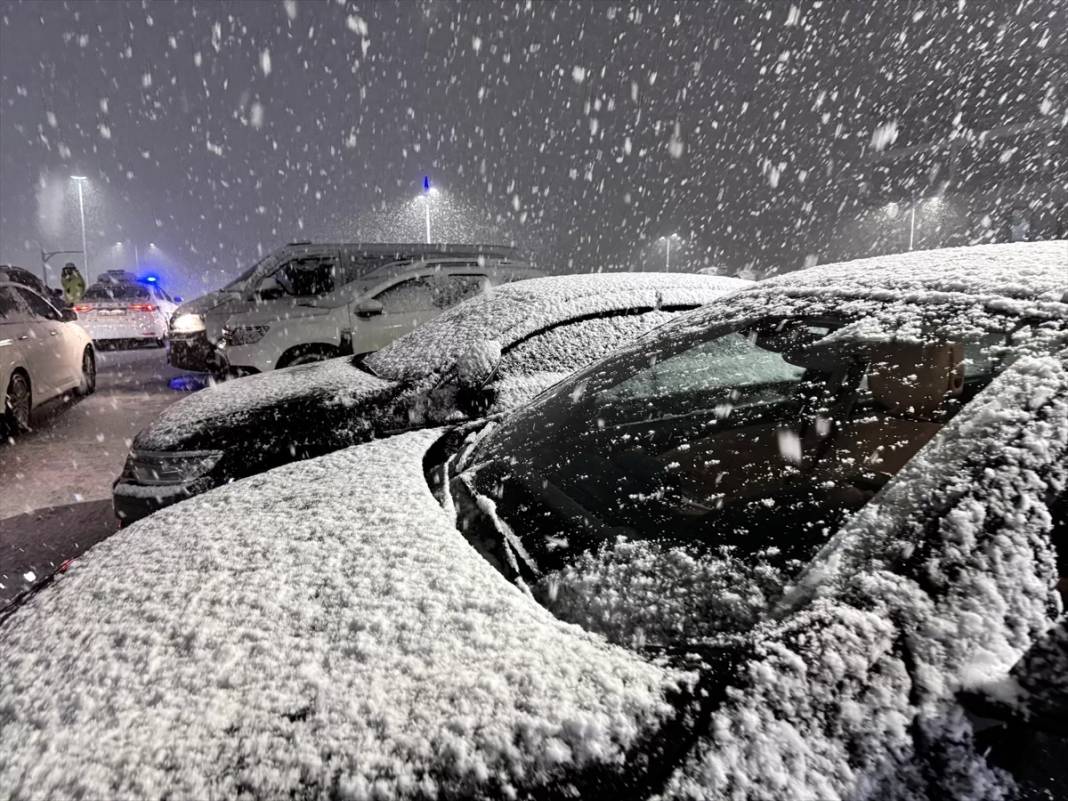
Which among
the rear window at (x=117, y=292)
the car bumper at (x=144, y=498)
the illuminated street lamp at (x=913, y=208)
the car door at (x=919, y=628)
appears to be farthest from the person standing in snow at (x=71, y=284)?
the illuminated street lamp at (x=913, y=208)

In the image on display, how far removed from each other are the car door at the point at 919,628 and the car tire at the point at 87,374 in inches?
353

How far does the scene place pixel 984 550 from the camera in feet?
3.10

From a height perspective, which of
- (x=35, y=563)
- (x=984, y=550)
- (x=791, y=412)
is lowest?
(x=35, y=563)

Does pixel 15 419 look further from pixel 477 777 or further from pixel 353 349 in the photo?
pixel 477 777

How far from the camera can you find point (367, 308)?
7.27 metres

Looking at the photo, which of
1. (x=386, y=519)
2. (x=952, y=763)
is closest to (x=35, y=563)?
(x=386, y=519)

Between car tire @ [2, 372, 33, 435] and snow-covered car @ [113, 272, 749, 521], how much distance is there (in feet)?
11.6

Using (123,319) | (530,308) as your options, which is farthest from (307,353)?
(123,319)

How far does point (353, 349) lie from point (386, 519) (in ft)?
19.3

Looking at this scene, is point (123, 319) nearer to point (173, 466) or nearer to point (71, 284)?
point (71, 284)

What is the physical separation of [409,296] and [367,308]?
0.49 metres

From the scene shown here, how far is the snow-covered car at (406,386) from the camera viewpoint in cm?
319

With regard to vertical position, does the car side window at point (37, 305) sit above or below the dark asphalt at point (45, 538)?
above

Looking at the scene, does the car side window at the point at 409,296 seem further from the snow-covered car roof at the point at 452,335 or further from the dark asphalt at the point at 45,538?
the dark asphalt at the point at 45,538
